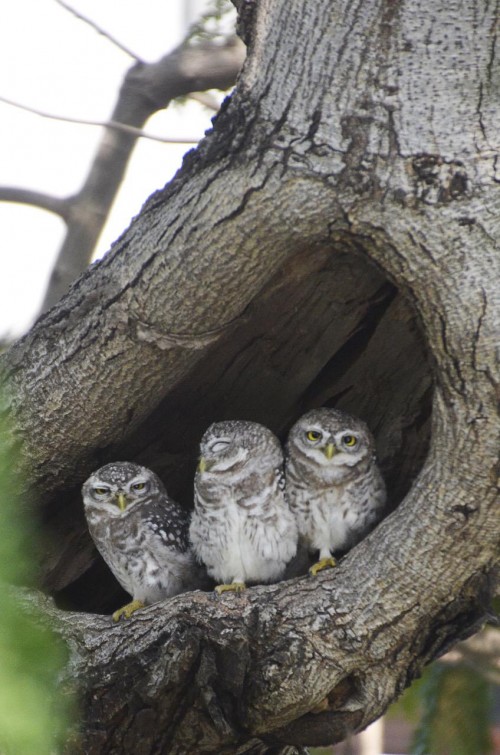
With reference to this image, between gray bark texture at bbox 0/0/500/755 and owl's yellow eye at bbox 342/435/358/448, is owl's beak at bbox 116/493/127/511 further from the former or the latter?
owl's yellow eye at bbox 342/435/358/448

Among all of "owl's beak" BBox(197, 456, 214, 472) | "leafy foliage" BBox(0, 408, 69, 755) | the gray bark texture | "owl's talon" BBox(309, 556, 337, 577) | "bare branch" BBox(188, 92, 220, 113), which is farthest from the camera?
"bare branch" BBox(188, 92, 220, 113)

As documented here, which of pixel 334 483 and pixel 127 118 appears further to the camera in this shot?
pixel 127 118

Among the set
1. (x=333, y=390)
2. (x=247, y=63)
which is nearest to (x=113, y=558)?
(x=333, y=390)

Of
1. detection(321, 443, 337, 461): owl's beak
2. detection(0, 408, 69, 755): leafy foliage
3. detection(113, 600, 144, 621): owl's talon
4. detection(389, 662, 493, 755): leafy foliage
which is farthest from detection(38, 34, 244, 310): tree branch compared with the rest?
detection(0, 408, 69, 755): leafy foliage

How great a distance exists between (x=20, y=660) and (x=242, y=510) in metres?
2.27

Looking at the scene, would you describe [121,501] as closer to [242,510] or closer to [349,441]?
[242,510]

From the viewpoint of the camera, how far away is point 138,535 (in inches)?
136

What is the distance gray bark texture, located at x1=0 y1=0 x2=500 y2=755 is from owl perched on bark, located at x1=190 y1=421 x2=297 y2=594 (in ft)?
1.21

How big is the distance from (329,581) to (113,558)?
39.6 inches

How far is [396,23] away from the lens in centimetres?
271

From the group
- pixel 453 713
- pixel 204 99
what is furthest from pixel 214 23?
pixel 453 713

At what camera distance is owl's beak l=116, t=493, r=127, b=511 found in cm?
334

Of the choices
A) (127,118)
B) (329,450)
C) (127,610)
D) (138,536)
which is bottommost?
(127,610)

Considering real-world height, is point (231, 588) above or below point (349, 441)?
below
